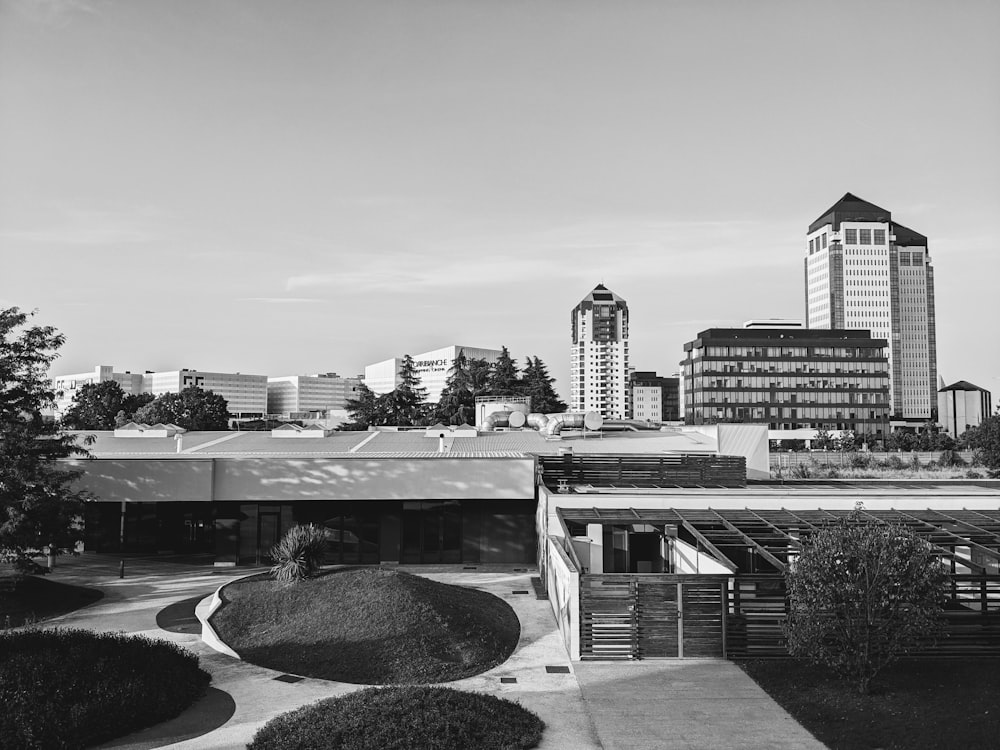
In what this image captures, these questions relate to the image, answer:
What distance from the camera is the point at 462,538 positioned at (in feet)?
97.1

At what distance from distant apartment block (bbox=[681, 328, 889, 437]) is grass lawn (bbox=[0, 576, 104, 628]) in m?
121

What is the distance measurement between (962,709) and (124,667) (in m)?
15.2

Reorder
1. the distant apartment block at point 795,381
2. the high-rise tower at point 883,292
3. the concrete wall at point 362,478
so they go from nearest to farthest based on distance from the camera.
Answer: the concrete wall at point 362,478, the distant apartment block at point 795,381, the high-rise tower at point 883,292

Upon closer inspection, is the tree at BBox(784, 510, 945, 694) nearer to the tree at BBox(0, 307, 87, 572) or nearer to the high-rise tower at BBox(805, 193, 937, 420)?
the tree at BBox(0, 307, 87, 572)

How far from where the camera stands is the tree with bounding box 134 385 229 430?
8917 cm

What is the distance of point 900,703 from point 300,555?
587 inches

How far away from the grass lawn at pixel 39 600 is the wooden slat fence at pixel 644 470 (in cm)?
1562


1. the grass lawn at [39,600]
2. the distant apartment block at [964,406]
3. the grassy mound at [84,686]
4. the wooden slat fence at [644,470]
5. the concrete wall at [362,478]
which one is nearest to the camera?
the grassy mound at [84,686]

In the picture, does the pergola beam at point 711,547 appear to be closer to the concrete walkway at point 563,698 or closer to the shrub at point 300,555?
the concrete walkway at point 563,698

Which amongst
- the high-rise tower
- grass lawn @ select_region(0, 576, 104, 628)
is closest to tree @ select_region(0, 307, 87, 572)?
grass lawn @ select_region(0, 576, 104, 628)

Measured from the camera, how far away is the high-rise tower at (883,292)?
181125mm

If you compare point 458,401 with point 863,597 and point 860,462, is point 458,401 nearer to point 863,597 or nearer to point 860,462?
point 860,462

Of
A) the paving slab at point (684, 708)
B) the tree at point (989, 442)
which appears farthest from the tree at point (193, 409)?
the paving slab at point (684, 708)

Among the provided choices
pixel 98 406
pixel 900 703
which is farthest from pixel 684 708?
pixel 98 406
